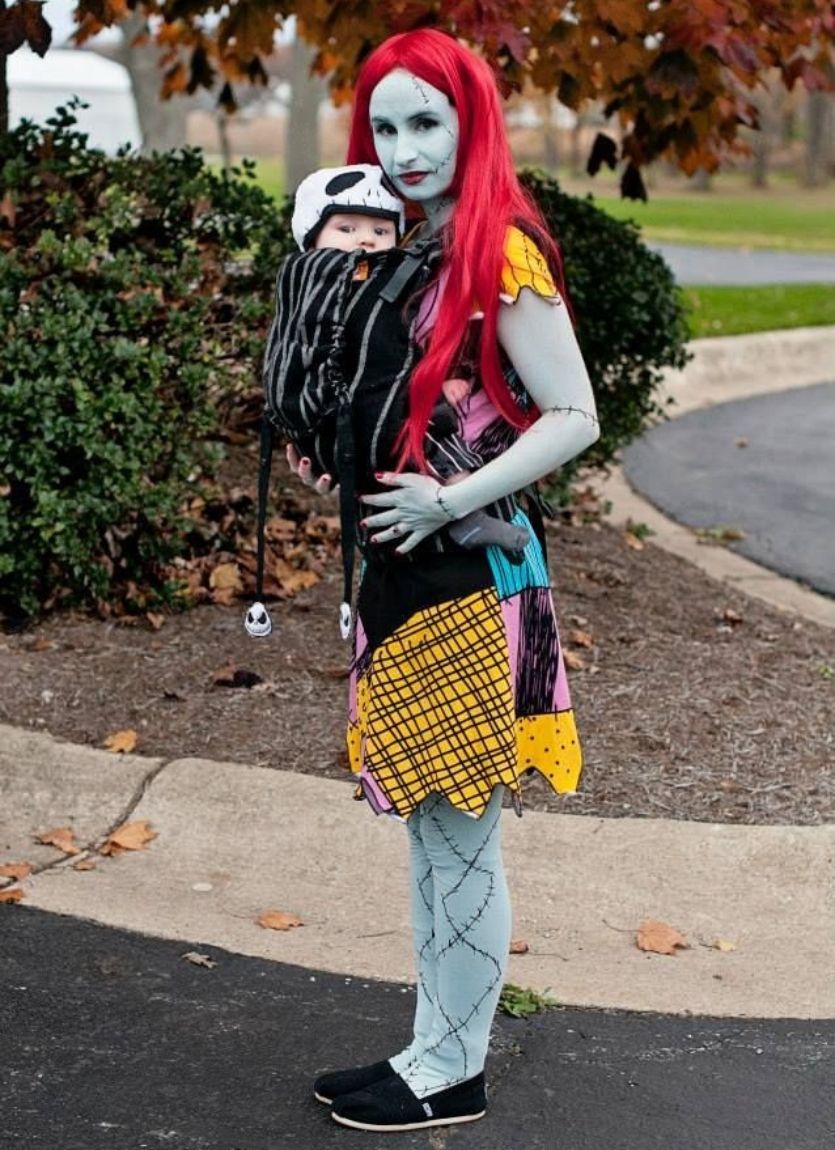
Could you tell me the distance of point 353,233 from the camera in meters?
3.04

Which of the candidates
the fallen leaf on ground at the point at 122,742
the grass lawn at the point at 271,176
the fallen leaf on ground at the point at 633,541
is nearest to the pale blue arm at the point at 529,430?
the fallen leaf on ground at the point at 122,742

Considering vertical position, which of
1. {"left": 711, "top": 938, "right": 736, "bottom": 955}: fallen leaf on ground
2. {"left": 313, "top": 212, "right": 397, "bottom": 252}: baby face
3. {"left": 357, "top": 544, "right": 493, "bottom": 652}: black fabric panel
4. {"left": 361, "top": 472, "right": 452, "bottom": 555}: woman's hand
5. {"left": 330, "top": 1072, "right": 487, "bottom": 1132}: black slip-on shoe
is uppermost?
{"left": 313, "top": 212, "right": 397, "bottom": 252}: baby face

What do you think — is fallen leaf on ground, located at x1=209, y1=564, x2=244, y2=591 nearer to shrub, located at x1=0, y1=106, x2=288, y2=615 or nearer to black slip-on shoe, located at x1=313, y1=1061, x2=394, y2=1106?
shrub, located at x1=0, y1=106, x2=288, y2=615

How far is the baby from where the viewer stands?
9.91ft

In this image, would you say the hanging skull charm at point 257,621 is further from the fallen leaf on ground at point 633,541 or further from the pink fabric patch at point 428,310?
Result: the fallen leaf on ground at point 633,541

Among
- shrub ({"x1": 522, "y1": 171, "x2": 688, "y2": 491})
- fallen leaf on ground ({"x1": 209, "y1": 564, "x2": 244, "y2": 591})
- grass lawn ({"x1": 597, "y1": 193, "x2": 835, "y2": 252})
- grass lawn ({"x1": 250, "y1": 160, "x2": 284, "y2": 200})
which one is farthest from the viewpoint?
grass lawn ({"x1": 250, "y1": 160, "x2": 284, "y2": 200})

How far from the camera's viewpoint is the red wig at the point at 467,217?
294 cm

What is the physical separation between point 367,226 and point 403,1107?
62.6 inches

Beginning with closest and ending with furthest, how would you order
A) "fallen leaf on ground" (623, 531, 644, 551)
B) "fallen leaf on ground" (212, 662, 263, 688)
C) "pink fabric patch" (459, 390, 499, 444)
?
"pink fabric patch" (459, 390, 499, 444) < "fallen leaf on ground" (212, 662, 263, 688) < "fallen leaf on ground" (623, 531, 644, 551)

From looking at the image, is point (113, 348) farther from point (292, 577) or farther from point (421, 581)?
point (421, 581)

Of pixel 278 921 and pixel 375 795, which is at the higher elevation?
pixel 375 795

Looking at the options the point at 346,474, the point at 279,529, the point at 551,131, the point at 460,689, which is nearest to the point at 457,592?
the point at 460,689

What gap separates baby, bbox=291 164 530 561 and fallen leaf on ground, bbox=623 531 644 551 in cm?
489

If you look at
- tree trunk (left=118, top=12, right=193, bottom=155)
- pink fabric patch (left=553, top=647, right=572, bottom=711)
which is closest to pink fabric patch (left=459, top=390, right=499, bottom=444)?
pink fabric patch (left=553, top=647, right=572, bottom=711)
